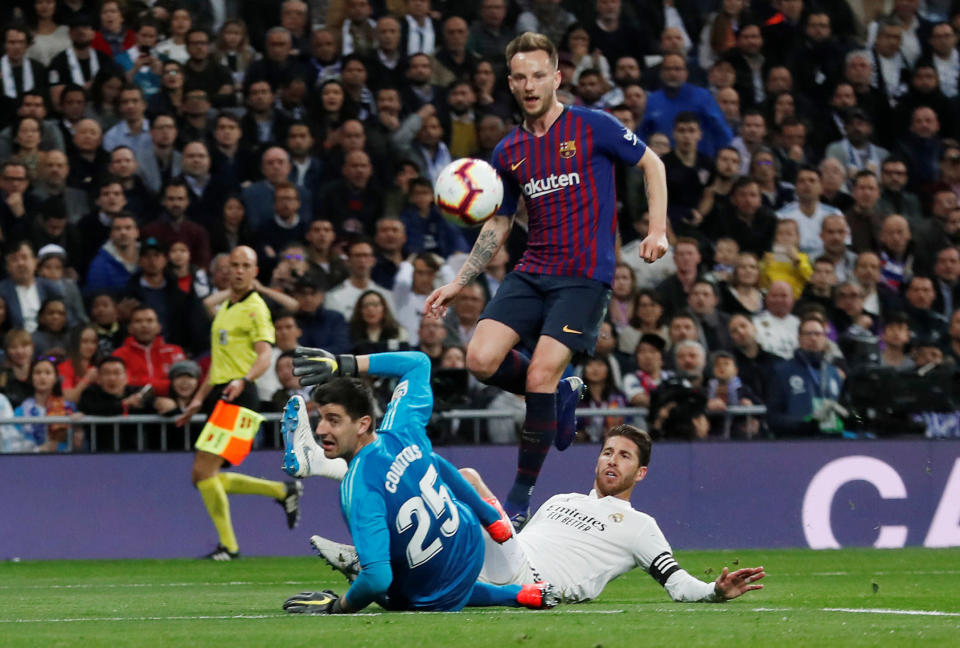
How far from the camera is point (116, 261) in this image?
1395cm

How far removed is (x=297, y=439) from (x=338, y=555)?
616 mm

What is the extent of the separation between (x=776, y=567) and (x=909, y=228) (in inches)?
233

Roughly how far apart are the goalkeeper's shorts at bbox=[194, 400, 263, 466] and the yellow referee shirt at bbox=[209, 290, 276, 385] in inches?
13.0

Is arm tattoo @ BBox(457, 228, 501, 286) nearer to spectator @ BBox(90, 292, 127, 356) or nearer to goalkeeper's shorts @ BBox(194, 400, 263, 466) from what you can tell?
goalkeeper's shorts @ BBox(194, 400, 263, 466)

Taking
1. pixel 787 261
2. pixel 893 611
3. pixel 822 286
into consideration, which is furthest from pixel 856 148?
pixel 893 611

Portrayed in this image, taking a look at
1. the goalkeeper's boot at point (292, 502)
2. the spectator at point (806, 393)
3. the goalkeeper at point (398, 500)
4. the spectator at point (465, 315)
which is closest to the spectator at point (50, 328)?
the goalkeeper's boot at point (292, 502)

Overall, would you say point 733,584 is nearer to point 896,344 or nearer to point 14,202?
point 896,344

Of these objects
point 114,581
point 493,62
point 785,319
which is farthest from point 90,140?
point 785,319

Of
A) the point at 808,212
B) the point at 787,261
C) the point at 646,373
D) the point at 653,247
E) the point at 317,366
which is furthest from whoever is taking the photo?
the point at 808,212

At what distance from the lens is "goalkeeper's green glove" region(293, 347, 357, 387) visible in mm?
7203

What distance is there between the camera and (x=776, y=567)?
11.5 meters

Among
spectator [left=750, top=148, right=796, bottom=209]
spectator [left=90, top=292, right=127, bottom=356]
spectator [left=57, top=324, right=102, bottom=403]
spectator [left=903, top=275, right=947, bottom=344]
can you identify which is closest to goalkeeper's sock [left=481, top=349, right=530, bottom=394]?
spectator [left=57, top=324, right=102, bottom=403]

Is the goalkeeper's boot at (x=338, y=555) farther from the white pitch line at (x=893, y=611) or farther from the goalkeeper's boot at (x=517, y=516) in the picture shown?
the white pitch line at (x=893, y=611)

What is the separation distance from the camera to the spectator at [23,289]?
44.1 ft
